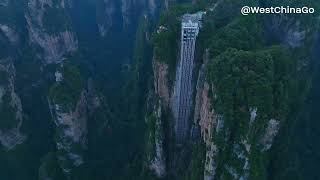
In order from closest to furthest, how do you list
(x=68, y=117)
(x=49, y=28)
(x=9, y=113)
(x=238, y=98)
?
(x=238, y=98), (x=68, y=117), (x=9, y=113), (x=49, y=28)

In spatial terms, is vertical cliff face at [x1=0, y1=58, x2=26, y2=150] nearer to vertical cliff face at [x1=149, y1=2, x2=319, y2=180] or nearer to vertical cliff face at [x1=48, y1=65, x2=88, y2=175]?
vertical cliff face at [x1=48, y1=65, x2=88, y2=175]

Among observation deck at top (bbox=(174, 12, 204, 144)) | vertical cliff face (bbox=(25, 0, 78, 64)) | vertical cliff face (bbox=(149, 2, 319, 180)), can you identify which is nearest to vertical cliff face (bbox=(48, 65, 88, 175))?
vertical cliff face (bbox=(149, 2, 319, 180))

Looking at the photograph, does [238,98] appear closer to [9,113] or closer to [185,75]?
[185,75]

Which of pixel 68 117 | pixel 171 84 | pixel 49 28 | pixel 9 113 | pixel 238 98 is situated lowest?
pixel 9 113

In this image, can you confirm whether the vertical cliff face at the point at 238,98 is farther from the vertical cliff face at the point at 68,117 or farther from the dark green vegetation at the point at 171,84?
the vertical cliff face at the point at 68,117

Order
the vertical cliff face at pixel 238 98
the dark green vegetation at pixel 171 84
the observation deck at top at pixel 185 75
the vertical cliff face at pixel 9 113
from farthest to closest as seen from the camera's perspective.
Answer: the vertical cliff face at pixel 9 113 < the observation deck at top at pixel 185 75 < the dark green vegetation at pixel 171 84 < the vertical cliff face at pixel 238 98

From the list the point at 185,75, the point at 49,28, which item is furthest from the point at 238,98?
the point at 49,28

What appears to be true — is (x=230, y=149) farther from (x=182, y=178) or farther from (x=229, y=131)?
(x=182, y=178)

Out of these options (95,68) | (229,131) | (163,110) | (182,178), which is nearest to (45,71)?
(95,68)

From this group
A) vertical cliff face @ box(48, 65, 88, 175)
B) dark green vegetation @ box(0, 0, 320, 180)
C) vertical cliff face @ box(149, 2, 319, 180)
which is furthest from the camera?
vertical cliff face @ box(48, 65, 88, 175)

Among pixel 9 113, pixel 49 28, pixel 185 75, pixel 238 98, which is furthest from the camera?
pixel 49 28

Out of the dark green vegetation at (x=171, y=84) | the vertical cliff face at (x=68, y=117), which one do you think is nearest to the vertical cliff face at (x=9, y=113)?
the dark green vegetation at (x=171, y=84)
